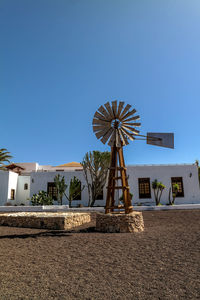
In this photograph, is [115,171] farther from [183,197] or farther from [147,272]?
[183,197]

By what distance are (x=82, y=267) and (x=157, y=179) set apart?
50.9 feet

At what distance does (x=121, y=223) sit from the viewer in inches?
300

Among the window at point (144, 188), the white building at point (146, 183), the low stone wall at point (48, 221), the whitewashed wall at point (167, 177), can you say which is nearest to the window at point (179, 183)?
the white building at point (146, 183)

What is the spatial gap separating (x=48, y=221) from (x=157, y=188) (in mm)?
11629

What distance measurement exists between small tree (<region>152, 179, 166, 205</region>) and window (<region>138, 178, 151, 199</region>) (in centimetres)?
58

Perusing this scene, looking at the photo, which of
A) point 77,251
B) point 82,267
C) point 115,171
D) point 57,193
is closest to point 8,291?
point 82,267

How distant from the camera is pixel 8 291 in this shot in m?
3.43

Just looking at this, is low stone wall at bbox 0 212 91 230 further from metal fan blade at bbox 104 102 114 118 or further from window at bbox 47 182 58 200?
window at bbox 47 182 58 200

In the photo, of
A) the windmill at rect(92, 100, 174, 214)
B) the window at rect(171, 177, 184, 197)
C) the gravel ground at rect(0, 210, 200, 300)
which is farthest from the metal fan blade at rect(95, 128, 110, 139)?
the window at rect(171, 177, 184, 197)

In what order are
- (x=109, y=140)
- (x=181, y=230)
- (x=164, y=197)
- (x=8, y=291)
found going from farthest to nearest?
1. (x=164, y=197)
2. (x=109, y=140)
3. (x=181, y=230)
4. (x=8, y=291)

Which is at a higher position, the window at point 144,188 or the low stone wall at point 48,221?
the window at point 144,188

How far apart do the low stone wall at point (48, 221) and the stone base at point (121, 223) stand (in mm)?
1610

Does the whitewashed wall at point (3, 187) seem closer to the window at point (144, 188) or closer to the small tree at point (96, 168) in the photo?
the small tree at point (96, 168)

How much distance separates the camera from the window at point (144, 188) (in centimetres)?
1883
